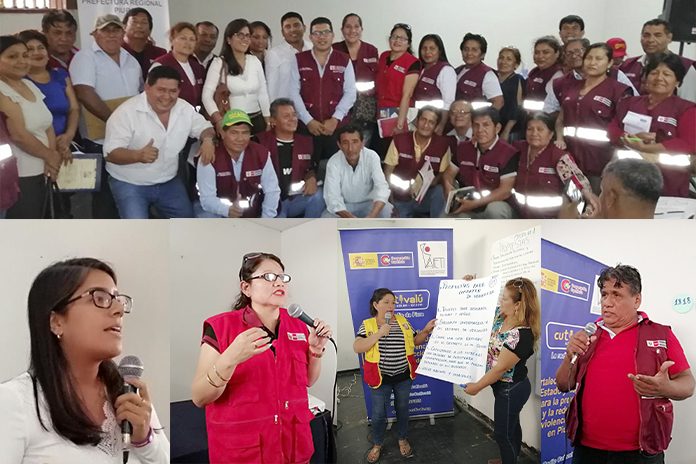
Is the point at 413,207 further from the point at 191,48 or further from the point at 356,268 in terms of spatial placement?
the point at 191,48

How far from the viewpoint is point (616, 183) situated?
2480 millimetres

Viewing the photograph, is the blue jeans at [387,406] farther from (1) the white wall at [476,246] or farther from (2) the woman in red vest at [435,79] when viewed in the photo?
(2) the woman in red vest at [435,79]

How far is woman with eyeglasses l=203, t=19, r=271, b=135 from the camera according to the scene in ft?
7.27

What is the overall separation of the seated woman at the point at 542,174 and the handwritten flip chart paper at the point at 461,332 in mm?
372

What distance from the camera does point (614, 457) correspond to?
244cm

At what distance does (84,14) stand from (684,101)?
92.8 inches

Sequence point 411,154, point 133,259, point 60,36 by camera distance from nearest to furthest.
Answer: point 60,36 < point 133,259 < point 411,154

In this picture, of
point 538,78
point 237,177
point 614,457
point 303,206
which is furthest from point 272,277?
point 614,457

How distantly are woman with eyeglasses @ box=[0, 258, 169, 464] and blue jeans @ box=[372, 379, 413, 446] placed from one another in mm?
819

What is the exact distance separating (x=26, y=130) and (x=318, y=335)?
1329 mm

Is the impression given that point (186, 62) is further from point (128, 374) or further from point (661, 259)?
Answer: point (661, 259)

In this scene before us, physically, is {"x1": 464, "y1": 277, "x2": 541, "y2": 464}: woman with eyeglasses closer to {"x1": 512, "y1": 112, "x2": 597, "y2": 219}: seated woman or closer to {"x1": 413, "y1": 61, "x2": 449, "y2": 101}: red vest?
{"x1": 512, "y1": 112, "x2": 597, "y2": 219}: seated woman

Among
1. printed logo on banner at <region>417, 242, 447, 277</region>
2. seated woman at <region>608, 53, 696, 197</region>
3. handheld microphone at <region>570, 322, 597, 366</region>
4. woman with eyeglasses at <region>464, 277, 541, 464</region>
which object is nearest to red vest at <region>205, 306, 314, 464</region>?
printed logo on banner at <region>417, 242, 447, 277</region>

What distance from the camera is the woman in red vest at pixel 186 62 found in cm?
219
